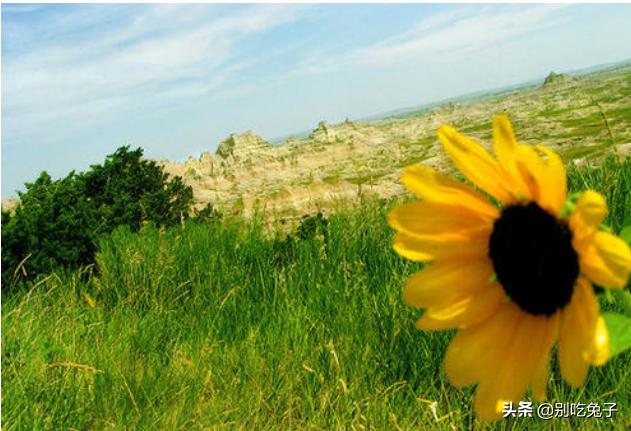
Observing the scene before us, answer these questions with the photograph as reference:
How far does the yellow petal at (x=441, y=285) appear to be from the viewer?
2.88ft

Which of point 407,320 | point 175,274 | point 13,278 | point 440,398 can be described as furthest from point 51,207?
point 440,398

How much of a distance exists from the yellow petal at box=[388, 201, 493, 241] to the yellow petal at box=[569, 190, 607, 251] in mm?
171

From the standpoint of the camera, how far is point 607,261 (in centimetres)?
67

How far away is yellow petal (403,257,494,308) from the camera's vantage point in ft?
2.88

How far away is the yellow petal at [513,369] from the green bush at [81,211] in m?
4.82

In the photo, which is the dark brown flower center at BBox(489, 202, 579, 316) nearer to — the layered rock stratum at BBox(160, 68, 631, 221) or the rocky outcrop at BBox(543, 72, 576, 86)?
the layered rock stratum at BBox(160, 68, 631, 221)

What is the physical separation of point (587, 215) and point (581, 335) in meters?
0.13

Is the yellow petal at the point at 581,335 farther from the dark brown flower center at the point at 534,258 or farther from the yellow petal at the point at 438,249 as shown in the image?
the yellow petal at the point at 438,249

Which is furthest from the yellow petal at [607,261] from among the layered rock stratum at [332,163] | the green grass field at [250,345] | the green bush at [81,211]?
the green bush at [81,211]

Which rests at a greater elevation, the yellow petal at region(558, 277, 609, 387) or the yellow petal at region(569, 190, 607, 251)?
the yellow petal at region(569, 190, 607, 251)

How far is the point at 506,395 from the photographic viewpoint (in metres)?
0.79

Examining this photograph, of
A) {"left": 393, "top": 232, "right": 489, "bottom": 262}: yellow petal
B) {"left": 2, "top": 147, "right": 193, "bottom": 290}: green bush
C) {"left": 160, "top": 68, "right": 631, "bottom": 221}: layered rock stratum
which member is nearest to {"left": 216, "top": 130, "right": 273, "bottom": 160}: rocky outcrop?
{"left": 160, "top": 68, "right": 631, "bottom": 221}: layered rock stratum

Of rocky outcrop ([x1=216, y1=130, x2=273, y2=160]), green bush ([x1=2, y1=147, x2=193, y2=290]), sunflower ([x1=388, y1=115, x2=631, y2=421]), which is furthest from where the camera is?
rocky outcrop ([x1=216, y1=130, x2=273, y2=160])

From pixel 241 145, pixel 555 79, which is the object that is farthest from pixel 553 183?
pixel 555 79
